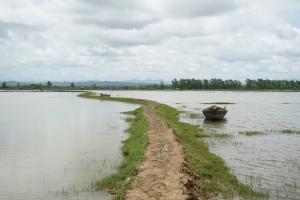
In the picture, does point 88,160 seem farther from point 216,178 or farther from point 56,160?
point 216,178

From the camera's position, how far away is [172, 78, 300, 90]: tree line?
18650 centimetres

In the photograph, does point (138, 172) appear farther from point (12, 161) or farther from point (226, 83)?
point (226, 83)

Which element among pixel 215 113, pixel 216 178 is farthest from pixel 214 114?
pixel 216 178

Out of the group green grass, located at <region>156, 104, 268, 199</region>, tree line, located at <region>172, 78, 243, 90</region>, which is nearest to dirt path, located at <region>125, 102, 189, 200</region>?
green grass, located at <region>156, 104, 268, 199</region>

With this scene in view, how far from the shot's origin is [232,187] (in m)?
10.6

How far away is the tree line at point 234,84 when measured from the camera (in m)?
186

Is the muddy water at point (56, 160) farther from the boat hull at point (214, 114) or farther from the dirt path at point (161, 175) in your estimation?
the boat hull at point (214, 114)

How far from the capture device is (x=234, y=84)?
190 metres

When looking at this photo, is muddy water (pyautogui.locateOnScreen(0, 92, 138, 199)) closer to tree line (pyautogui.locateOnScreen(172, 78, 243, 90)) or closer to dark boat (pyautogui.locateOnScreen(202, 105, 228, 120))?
dark boat (pyautogui.locateOnScreen(202, 105, 228, 120))

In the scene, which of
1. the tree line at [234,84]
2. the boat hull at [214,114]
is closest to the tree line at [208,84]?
the tree line at [234,84]

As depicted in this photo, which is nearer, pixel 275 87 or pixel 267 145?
pixel 267 145

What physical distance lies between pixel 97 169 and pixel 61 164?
219 cm

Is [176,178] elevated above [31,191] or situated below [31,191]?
above

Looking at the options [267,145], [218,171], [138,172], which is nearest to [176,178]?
[138,172]
